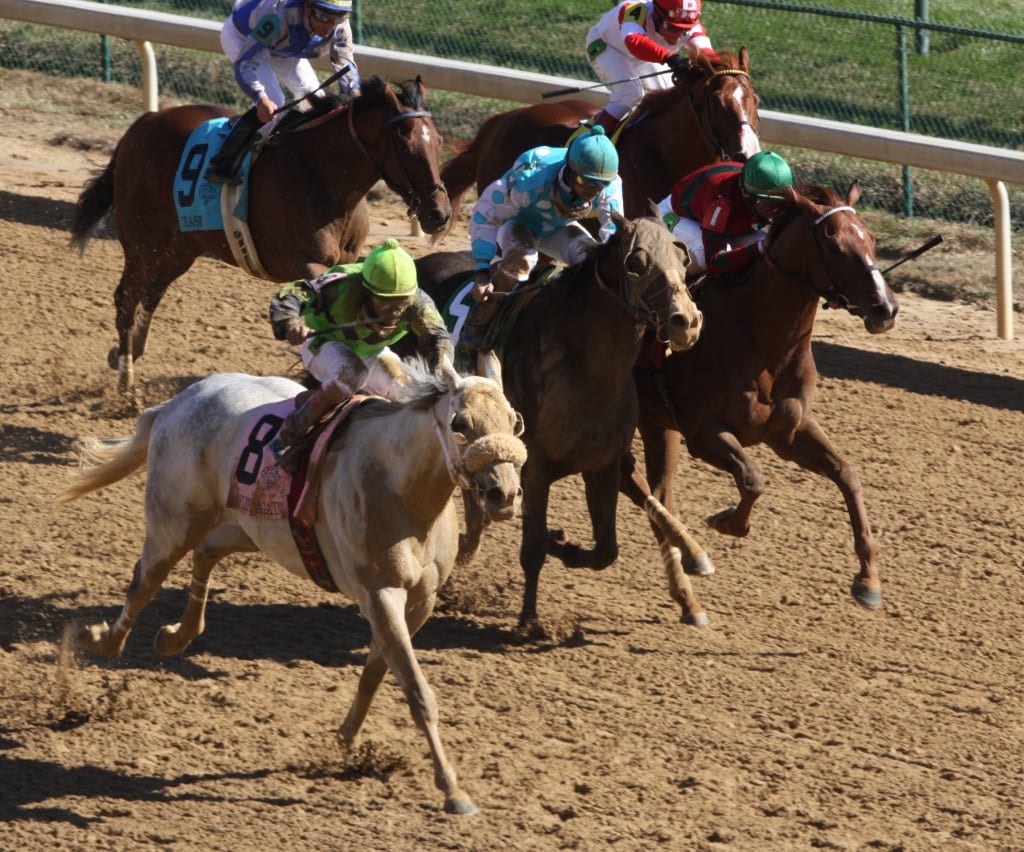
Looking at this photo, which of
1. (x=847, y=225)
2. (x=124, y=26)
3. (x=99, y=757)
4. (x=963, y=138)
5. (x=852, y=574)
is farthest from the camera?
(x=963, y=138)

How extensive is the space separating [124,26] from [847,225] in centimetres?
709

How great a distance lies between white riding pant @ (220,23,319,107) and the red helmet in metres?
2.02

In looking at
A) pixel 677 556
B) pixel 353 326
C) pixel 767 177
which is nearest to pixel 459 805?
pixel 353 326

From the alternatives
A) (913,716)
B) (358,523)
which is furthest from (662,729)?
(358,523)

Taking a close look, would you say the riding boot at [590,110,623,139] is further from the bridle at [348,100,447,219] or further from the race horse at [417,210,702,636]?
the race horse at [417,210,702,636]

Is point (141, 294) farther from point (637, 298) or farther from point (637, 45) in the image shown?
point (637, 298)

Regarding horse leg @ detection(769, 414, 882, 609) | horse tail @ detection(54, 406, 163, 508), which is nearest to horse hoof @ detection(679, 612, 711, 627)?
horse leg @ detection(769, 414, 882, 609)

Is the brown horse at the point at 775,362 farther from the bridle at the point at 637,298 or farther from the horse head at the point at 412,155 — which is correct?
the horse head at the point at 412,155

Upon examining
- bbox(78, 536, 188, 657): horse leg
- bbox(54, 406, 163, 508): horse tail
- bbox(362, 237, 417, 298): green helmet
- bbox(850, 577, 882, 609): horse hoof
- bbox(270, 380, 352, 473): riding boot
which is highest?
bbox(362, 237, 417, 298): green helmet

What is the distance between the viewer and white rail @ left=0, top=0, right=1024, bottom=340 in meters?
10.6

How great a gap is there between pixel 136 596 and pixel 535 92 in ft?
21.6

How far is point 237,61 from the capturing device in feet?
29.3

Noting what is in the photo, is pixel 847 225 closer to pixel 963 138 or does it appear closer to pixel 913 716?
pixel 913 716

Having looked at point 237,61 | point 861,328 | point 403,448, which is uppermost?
point 237,61
